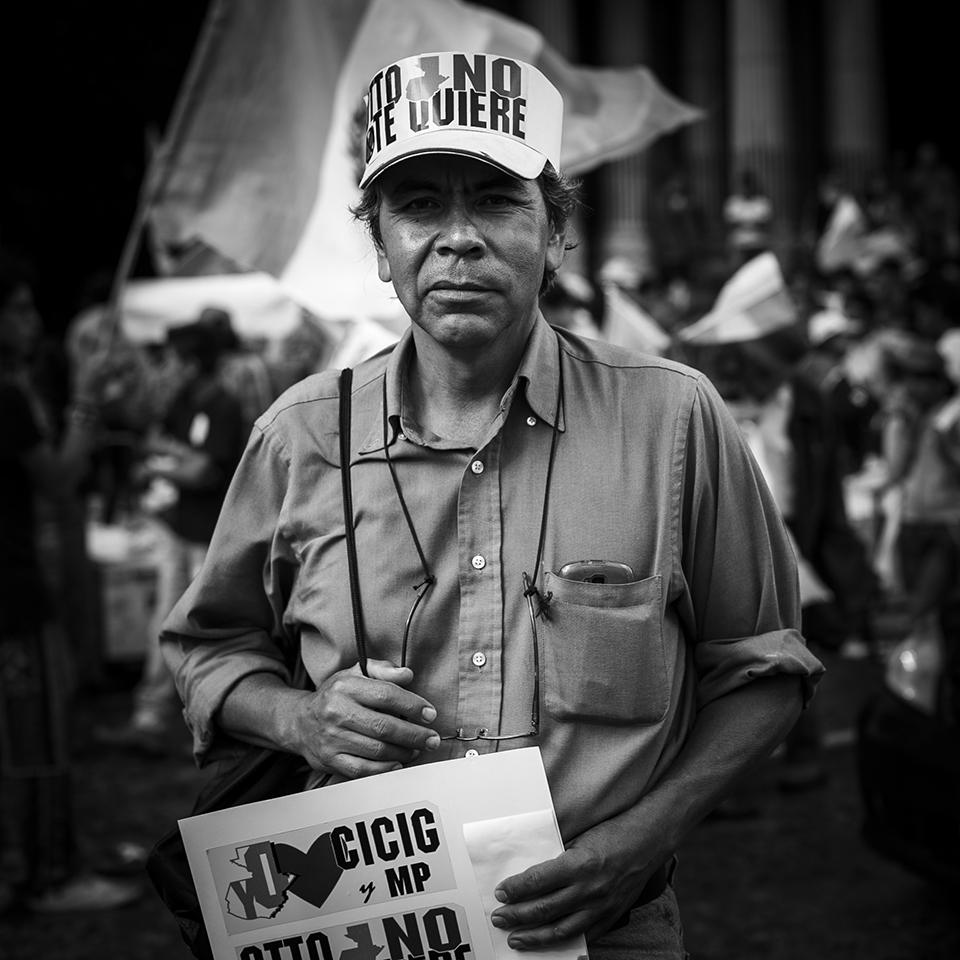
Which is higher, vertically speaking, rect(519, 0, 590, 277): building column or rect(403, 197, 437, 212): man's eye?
rect(519, 0, 590, 277): building column

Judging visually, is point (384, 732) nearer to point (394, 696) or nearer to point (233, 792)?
point (394, 696)

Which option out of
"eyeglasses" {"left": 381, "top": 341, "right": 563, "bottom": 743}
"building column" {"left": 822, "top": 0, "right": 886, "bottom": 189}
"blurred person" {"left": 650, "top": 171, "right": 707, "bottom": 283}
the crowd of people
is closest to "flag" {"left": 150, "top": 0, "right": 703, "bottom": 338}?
the crowd of people

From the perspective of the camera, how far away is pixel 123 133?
99.6 ft

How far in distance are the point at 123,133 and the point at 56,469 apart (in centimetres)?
2608

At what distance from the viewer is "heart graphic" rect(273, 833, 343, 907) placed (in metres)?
2.30

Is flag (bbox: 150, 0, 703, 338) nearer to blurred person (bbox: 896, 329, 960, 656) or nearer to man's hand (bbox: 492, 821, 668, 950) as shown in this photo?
blurred person (bbox: 896, 329, 960, 656)

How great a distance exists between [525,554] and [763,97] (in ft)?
80.9

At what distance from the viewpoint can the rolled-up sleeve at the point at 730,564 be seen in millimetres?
2395

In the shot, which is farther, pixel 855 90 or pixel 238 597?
pixel 855 90

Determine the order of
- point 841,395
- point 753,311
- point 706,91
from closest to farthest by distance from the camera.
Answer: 1. point 753,311
2. point 841,395
3. point 706,91

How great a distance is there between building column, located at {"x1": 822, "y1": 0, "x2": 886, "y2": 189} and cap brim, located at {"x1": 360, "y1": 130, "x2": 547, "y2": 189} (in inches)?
1049

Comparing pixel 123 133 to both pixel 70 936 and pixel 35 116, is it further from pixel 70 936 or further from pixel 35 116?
pixel 70 936

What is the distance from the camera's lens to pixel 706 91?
28250mm

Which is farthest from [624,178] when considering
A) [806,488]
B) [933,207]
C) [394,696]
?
[394,696]
